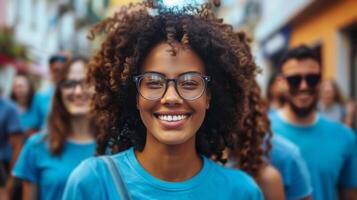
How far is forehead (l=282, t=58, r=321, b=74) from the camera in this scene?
553 cm

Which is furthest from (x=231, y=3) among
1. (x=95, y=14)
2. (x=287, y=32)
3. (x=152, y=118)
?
(x=152, y=118)

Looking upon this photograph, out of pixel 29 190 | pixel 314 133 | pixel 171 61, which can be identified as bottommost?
pixel 29 190

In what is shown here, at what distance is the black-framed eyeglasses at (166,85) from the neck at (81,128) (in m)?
2.45

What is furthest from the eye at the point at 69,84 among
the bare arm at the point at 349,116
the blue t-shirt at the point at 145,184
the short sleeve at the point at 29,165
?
the bare arm at the point at 349,116

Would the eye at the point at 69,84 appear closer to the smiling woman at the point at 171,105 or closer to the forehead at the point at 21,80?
the smiling woman at the point at 171,105

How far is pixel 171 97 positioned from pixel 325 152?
8.82 feet

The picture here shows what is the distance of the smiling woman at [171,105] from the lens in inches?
111

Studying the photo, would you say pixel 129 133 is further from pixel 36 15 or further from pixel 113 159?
pixel 36 15

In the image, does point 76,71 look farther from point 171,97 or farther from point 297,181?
point 171,97

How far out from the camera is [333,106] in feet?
33.4

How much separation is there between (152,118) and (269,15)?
20.6 metres

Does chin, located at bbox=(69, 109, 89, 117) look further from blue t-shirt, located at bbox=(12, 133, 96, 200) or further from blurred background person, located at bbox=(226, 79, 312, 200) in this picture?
blurred background person, located at bbox=(226, 79, 312, 200)

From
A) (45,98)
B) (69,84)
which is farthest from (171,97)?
(45,98)

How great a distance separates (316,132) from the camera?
5465 mm
